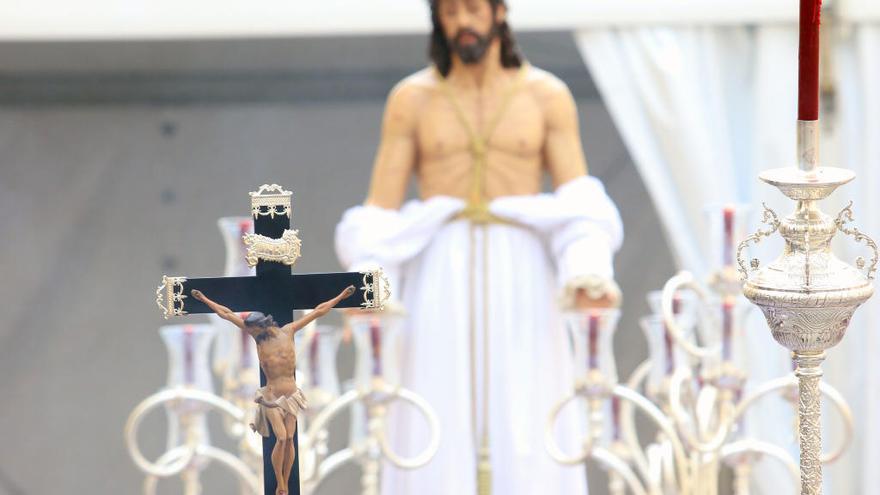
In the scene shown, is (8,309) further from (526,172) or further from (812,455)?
(812,455)

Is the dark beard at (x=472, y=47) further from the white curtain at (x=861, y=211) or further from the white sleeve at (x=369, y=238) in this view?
the white curtain at (x=861, y=211)

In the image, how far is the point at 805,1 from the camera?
→ 2.32m

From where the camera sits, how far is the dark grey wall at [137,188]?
17.5 ft

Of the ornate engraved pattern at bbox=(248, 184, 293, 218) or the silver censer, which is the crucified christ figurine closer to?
the ornate engraved pattern at bbox=(248, 184, 293, 218)

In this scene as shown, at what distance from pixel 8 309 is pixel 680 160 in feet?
6.48

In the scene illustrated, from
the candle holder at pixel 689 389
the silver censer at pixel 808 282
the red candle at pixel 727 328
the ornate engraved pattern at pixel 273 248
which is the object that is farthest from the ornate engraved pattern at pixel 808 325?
the red candle at pixel 727 328

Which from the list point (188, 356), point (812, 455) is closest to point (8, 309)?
point (188, 356)

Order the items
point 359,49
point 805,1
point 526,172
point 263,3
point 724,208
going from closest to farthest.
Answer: point 805,1 < point 724,208 < point 526,172 < point 263,3 < point 359,49

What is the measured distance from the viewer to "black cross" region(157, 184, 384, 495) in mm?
2494

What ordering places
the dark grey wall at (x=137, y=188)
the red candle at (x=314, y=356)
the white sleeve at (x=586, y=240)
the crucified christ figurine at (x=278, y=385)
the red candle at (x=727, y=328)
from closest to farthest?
1. the crucified christ figurine at (x=278, y=385)
2. the red candle at (x=727, y=328)
3. the red candle at (x=314, y=356)
4. the white sleeve at (x=586, y=240)
5. the dark grey wall at (x=137, y=188)

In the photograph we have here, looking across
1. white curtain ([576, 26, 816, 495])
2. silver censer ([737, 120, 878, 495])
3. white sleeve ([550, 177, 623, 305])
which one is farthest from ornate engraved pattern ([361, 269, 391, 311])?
white curtain ([576, 26, 816, 495])

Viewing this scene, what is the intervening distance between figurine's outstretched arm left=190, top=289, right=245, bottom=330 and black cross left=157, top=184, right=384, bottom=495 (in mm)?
17

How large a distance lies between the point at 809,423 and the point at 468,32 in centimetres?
192

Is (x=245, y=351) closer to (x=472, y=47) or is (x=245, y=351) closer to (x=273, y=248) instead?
(x=472, y=47)
